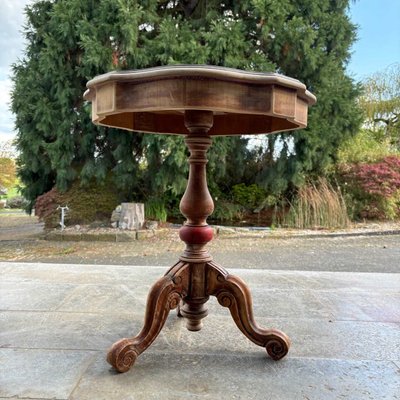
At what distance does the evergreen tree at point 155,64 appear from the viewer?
5375 mm

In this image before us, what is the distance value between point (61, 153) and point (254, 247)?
3.38m

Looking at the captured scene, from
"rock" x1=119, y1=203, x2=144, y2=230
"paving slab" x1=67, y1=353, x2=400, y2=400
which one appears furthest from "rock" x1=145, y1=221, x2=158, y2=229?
"paving slab" x1=67, y1=353, x2=400, y2=400

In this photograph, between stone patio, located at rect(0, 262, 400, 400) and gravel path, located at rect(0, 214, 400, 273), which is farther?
gravel path, located at rect(0, 214, 400, 273)

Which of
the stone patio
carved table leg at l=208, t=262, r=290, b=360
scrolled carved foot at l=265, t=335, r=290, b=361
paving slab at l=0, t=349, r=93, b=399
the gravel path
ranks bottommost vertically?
the gravel path

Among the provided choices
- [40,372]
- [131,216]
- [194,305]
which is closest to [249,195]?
[131,216]

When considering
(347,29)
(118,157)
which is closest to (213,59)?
(118,157)

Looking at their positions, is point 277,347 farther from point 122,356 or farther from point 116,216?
point 116,216

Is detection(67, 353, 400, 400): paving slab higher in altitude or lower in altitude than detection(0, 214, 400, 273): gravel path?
higher

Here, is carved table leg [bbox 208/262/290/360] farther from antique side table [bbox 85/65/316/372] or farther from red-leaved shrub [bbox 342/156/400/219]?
red-leaved shrub [bbox 342/156/400/219]

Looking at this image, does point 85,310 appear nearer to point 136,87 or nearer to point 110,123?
point 110,123

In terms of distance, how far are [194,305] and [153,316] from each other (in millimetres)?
169

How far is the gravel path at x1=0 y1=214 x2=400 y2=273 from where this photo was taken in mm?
4027

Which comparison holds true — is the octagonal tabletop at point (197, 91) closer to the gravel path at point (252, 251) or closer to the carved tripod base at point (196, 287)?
the carved tripod base at point (196, 287)

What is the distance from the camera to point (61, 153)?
582 cm
